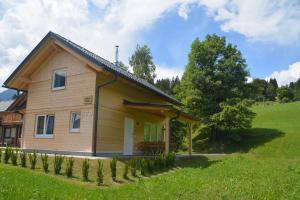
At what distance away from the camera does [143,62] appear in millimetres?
50562

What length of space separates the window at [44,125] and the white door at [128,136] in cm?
456

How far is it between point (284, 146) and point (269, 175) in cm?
1996

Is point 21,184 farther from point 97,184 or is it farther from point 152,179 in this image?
point 152,179

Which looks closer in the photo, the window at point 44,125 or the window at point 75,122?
the window at point 75,122

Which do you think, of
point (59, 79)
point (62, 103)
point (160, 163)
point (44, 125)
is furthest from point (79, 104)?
point (160, 163)

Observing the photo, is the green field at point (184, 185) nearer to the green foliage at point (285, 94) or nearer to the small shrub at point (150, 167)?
the small shrub at point (150, 167)

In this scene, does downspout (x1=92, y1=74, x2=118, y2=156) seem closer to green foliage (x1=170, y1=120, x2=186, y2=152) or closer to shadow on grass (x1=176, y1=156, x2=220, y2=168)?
shadow on grass (x1=176, y1=156, x2=220, y2=168)

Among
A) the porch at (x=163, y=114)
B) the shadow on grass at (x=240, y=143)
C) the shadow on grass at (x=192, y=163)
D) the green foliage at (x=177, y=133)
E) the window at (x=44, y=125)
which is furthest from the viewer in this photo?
the shadow on grass at (x=240, y=143)

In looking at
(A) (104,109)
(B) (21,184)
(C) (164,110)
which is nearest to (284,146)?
(C) (164,110)

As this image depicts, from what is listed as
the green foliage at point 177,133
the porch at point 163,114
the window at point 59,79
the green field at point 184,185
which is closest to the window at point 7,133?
the green foliage at point 177,133

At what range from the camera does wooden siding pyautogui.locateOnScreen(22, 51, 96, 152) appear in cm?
1928

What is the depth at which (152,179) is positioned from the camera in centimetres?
A: 1348

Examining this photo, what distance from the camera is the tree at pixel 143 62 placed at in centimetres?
4991

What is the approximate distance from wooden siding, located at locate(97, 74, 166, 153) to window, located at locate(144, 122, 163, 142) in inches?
35.3
